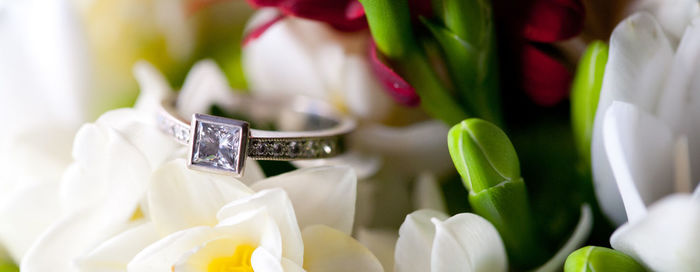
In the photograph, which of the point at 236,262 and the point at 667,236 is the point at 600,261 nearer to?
the point at 667,236

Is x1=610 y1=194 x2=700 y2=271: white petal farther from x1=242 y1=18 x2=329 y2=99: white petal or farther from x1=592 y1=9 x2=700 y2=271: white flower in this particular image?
x1=242 y1=18 x2=329 y2=99: white petal

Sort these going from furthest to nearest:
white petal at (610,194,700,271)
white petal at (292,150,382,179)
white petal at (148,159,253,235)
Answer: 1. white petal at (292,150,382,179)
2. white petal at (148,159,253,235)
3. white petal at (610,194,700,271)

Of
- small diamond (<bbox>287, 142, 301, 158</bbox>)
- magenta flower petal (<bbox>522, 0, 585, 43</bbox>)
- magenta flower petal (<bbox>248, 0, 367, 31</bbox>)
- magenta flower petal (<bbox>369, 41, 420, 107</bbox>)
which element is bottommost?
small diamond (<bbox>287, 142, 301, 158</bbox>)

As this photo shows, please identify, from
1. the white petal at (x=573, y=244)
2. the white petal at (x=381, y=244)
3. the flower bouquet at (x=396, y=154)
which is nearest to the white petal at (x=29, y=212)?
the flower bouquet at (x=396, y=154)

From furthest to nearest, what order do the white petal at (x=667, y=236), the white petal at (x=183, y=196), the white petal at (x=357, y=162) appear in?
the white petal at (x=357, y=162) → the white petal at (x=183, y=196) → the white petal at (x=667, y=236)

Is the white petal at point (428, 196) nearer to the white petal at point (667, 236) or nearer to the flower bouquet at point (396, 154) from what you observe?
the flower bouquet at point (396, 154)

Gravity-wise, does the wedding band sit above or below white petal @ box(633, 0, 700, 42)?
below

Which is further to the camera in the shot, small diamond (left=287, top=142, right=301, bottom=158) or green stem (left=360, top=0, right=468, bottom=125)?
small diamond (left=287, top=142, right=301, bottom=158)

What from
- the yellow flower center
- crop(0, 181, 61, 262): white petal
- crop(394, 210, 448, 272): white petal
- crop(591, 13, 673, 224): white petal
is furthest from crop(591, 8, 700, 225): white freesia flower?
crop(0, 181, 61, 262): white petal
